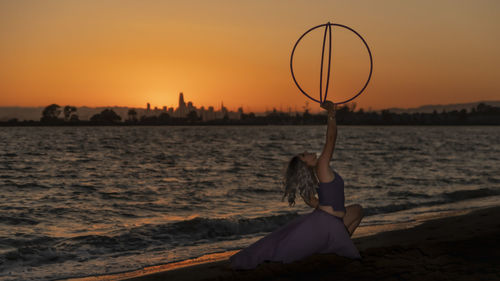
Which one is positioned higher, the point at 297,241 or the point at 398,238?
the point at 297,241

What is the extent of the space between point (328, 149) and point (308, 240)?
138 cm

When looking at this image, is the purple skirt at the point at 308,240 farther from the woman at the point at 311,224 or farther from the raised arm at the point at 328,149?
the raised arm at the point at 328,149

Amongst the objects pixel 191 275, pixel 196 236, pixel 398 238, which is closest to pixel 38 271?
pixel 191 275

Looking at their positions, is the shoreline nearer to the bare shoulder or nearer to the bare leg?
the bare leg

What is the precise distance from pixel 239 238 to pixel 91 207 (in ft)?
26.2

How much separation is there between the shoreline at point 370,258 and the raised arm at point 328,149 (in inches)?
54.2

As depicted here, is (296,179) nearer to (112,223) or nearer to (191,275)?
(191,275)

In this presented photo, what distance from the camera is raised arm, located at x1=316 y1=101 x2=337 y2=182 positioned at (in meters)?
6.76

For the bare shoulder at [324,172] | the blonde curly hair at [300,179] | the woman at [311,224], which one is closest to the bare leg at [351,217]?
the woman at [311,224]

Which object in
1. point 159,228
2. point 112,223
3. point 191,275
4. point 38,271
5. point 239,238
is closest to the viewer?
point 191,275

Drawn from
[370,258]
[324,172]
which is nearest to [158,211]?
[370,258]

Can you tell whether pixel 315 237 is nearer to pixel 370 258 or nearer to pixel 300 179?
pixel 300 179

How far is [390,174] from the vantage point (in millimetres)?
30984

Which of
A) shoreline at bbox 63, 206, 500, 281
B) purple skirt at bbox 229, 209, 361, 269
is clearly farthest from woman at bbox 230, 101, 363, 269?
shoreline at bbox 63, 206, 500, 281
